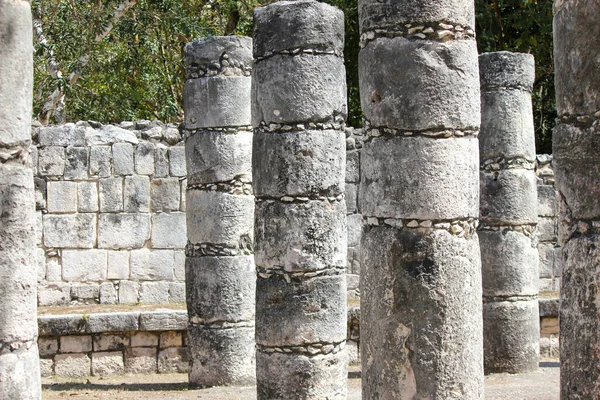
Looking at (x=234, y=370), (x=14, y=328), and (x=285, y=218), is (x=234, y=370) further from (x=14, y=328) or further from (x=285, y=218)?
(x=14, y=328)

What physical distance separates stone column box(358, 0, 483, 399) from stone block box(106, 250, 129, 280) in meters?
7.41

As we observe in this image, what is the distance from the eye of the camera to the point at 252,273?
1119 centimetres

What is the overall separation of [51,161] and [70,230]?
938 millimetres

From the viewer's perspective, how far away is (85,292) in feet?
45.0

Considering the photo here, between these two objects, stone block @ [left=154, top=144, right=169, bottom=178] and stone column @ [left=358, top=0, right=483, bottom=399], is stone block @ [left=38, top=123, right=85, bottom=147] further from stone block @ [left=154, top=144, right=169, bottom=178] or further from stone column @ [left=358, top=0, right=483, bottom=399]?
stone column @ [left=358, top=0, right=483, bottom=399]

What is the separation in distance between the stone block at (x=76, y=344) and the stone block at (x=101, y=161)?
2.40 metres

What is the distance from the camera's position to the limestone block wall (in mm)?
13648

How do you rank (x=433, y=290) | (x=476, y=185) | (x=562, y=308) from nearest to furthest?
(x=562, y=308) < (x=433, y=290) < (x=476, y=185)

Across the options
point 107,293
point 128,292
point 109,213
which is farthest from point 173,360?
point 109,213

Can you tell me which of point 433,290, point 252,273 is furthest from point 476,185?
point 252,273

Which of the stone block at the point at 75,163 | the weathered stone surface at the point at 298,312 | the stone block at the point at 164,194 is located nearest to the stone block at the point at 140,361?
the stone block at the point at 164,194

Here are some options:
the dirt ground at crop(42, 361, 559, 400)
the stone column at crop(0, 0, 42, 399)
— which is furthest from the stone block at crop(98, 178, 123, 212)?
the stone column at crop(0, 0, 42, 399)

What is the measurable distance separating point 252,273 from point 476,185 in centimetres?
470

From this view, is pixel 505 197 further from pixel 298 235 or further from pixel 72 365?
pixel 72 365
